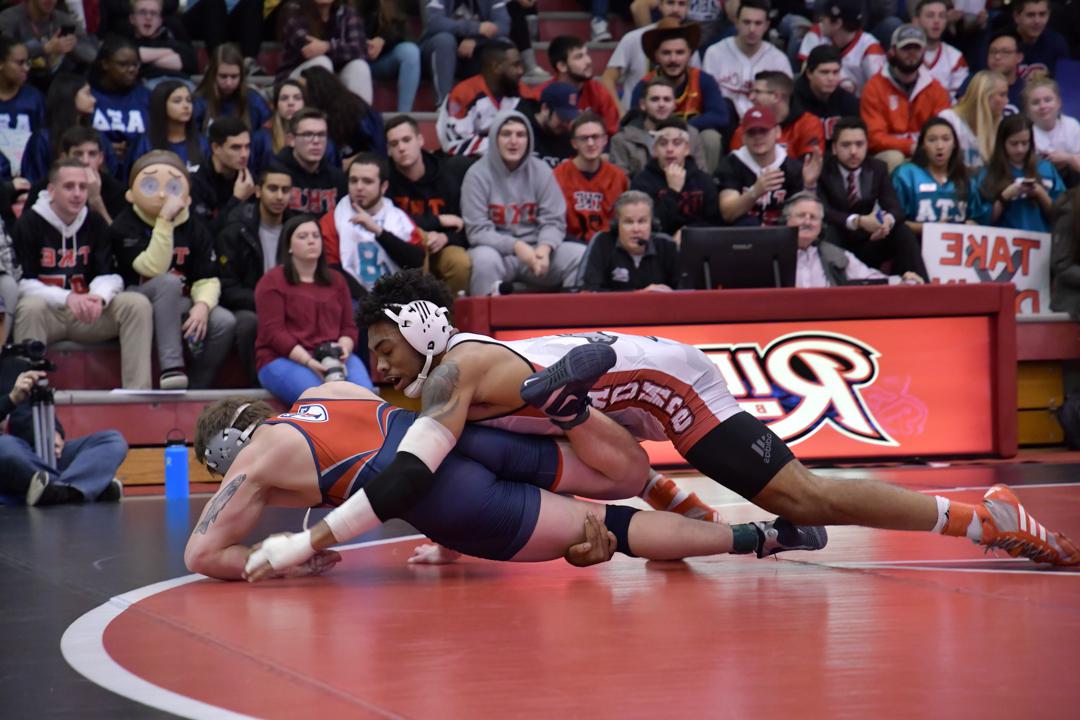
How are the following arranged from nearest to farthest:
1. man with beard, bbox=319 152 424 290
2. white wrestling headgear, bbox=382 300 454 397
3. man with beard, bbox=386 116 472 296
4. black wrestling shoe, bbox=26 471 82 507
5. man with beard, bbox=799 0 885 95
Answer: white wrestling headgear, bbox=382 300 454 397 → black wrestling shoe, bbox=26 471 82 507 → man with beard, bbox=319 152 424 290 → man with beard, bbox=386 116 472 296 → man with beard, bbox=799 0 885 95

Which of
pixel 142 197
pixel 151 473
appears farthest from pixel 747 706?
pixel 142 197

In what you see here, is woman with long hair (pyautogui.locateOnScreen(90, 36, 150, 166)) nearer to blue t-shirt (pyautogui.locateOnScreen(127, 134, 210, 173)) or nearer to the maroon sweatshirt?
blue t-shirt (pyautogui.locateOnScreen(127, 134, 210, 173))

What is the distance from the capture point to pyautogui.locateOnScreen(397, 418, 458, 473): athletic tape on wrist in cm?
434

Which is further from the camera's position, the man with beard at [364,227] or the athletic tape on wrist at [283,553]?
the man with beard at [364,227]

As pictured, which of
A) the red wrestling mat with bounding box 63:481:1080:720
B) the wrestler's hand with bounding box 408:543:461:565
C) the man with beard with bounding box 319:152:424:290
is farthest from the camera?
the man with beard with bounding box 319:152:424:290

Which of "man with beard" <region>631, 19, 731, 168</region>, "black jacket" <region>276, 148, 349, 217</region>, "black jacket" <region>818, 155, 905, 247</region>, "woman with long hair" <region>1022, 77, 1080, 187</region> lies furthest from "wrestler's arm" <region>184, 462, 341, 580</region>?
"woman with long hair" <region>1022, 77, 1080, 187</region>

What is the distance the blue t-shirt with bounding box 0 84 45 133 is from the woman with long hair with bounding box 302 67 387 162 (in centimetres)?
183

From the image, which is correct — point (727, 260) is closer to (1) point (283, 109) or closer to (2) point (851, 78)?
(1) point (283, 109)

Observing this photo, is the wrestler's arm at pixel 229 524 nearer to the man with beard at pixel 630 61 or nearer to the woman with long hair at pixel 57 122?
the woman with long hair at pixel 57 122

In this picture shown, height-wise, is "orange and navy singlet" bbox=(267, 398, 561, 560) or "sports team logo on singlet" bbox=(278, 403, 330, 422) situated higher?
"sports team logo on singlet" bbox=(278, 403, 330, 422)

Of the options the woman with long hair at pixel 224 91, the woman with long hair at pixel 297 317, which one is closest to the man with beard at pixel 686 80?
the woman with long hair at pixel 224 91

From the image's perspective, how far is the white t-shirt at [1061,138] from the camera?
11.4 meters

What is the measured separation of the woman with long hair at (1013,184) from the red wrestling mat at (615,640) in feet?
19.7

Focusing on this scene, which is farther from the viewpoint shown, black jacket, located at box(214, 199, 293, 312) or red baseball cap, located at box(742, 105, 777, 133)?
red baseball cap, located at box(742, 105, 777, 133)
